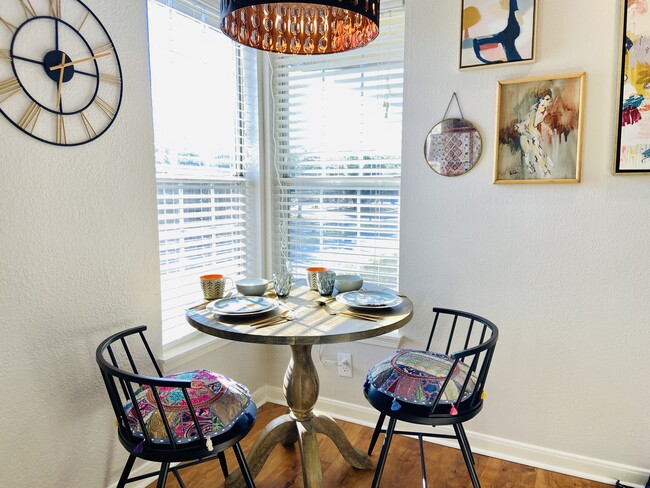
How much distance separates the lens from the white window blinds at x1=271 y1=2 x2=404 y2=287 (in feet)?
7.75

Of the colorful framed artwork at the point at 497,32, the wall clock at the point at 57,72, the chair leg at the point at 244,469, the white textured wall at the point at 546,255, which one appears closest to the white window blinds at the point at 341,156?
the white textured wall at the point at 546,255

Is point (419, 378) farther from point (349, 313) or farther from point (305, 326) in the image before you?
point (305, 326)

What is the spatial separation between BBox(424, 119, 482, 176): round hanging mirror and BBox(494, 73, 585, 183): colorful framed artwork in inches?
4.1

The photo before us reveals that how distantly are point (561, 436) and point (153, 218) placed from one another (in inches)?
79.1

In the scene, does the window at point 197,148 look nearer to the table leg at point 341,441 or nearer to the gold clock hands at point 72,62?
the gold clock hands at point 72,62

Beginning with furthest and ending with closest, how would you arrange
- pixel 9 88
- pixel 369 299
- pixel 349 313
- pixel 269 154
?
pixel 269 154 → pixel 369 299 → pixel 349 313 → pixel 9 88

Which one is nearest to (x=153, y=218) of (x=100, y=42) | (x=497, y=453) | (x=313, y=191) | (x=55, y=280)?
Answer: (x=55, y=280)

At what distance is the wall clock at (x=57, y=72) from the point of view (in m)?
1.42

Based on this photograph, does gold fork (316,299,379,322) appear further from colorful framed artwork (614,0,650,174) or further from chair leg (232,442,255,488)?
colorful framed artwork (614,0,650,174)

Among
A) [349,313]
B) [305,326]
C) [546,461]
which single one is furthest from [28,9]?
[546,461]

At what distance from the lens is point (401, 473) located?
6.78 ft

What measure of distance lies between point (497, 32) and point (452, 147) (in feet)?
1.66

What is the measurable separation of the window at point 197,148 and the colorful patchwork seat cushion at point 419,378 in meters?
1.01

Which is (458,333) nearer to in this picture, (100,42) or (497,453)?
(497,453)
